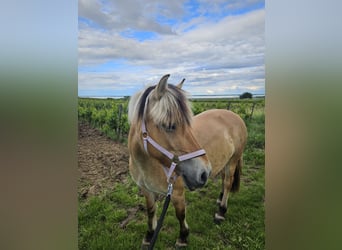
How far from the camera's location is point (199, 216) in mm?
1596

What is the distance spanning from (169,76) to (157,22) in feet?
1.08

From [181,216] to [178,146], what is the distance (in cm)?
42

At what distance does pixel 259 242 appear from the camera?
4.96 ft

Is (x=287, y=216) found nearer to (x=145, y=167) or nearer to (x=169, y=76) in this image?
(x=145, y=167)

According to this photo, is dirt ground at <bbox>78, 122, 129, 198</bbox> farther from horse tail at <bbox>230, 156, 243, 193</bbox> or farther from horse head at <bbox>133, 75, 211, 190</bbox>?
horse tail at <bbox>230, 156, 243, 193</bbox>

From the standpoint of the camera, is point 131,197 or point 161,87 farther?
point 131,197

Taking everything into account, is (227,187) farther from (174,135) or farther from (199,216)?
(174,135)

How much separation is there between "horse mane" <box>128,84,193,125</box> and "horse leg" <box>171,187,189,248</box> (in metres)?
0.43

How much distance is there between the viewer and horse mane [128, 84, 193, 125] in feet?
4.89

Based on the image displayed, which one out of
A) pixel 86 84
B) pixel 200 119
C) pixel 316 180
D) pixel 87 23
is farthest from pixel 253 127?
pixel 87 23

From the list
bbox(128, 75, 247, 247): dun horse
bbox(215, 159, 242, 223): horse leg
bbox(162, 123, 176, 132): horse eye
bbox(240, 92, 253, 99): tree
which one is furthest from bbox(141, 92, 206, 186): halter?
bbox(240, 92, 253, 99): tree

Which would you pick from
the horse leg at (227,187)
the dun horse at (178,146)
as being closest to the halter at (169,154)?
the dun horse at (178,146)

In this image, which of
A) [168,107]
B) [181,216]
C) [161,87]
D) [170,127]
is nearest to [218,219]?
[181,216]

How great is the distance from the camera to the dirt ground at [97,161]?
1652mm
